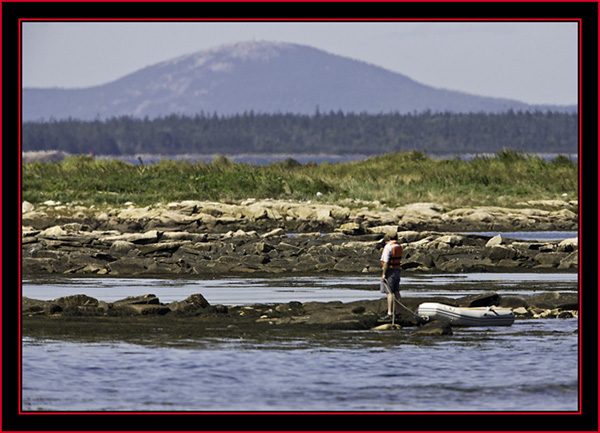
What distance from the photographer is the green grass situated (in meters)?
49.8

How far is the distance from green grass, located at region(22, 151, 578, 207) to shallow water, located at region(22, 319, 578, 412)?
30.7 m

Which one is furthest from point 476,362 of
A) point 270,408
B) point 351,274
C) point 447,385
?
point 351,274

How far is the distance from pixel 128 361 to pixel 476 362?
5244 millimetres

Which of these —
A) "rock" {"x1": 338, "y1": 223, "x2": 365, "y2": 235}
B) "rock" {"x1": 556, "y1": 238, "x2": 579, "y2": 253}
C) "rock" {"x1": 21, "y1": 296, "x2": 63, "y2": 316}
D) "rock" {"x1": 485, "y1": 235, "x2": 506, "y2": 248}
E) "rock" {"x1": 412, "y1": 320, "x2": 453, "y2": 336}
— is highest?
"rock" {"x1": 338, "y1": 223, "x2": 365, "y2": 235}

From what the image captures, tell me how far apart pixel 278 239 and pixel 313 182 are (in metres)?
15.7

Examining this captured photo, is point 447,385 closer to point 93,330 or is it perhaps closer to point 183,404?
point 183,404

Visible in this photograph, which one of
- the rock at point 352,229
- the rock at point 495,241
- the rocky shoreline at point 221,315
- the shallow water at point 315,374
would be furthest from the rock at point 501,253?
the shallow water at point 315,374

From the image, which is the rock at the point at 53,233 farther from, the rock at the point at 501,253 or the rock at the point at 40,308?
the rock at the point at 40,308

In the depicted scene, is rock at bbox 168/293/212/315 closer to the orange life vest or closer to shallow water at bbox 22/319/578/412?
shallow water at bbox 22/319/578/412

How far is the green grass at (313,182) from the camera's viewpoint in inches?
1961

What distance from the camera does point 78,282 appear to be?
2758 cm

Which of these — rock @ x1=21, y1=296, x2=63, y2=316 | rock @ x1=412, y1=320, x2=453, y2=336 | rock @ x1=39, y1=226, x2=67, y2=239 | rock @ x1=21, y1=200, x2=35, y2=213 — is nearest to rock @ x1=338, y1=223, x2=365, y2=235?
rock @ x1=39, y1=226, x2=67, y2=239

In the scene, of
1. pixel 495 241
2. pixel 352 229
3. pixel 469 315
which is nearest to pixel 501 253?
pixel 495 241

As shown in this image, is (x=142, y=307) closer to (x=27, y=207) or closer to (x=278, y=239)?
(x=278, y=239)
